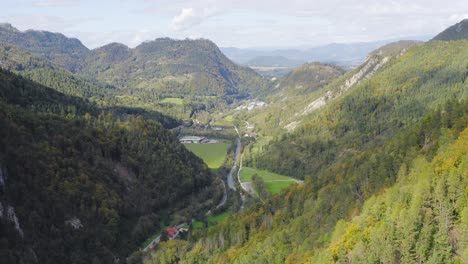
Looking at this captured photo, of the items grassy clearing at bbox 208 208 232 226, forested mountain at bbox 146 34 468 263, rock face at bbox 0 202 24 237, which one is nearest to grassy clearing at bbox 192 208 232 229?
grassy clearing at bbox 208 208 232 226

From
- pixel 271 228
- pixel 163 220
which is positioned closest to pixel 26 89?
pixel 163 220

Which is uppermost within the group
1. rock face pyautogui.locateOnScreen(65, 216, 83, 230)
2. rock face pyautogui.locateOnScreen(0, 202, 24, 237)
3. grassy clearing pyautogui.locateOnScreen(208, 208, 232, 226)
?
rock face pyautogui.locateOnScreen(0, 202, 24, 237)

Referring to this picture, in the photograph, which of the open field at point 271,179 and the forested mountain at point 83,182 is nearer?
the forested mountain at point 83,182

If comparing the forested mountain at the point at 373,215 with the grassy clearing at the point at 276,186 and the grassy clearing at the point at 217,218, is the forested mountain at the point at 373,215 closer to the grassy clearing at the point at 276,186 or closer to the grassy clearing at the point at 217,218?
the grassy clearing at the point at 217,218

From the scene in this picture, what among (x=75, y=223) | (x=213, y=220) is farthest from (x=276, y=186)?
(x=75, y=223)

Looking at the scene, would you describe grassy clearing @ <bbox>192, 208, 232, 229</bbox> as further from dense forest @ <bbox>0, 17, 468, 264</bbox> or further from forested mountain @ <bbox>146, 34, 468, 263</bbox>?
forested mountain @ <bbox>146, 34, 468, 263</bbox>

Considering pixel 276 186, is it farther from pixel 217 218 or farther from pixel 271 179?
pixel 217 218

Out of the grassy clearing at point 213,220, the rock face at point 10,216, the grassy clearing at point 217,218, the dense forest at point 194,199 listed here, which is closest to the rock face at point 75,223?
the dense forest at point 194,199
